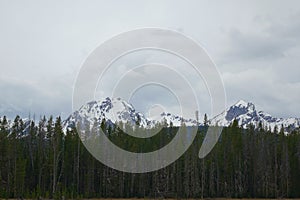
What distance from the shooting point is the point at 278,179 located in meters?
78.0

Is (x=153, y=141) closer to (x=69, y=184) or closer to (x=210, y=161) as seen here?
(x=210, y=161)

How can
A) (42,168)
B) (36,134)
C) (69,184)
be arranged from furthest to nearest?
(36,134) → (69,184) → (42,168)

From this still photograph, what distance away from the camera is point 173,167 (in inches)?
2975

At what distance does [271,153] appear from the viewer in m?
80.2

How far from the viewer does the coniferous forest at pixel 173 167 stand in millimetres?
69188

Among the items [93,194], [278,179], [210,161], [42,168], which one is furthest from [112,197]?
[278,179]

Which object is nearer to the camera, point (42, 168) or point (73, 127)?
point (42, 168)

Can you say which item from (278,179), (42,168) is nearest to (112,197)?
(42,168)

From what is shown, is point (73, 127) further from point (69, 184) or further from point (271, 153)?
point (271, 153)

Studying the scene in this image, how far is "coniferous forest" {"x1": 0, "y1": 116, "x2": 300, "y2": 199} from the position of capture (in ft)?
227

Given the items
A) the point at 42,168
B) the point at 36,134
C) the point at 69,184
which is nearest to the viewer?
the point at 42,168

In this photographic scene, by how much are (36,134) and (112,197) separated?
16.5m

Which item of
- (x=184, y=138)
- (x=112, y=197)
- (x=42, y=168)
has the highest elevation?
(x=184, y=138)

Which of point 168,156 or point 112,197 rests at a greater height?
point 168,156
